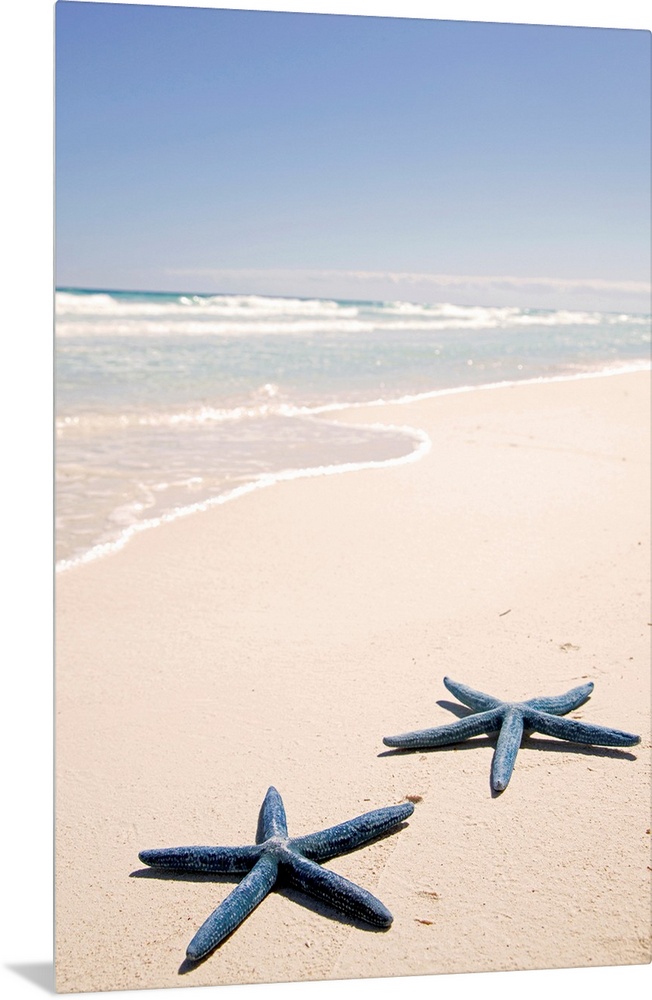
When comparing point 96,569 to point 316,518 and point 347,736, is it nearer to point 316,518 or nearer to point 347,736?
point 316,518

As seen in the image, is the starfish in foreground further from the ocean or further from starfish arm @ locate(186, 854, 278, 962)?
the ocean

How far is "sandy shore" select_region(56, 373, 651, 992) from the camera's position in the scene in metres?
2.01

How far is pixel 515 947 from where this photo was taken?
2.01 meters

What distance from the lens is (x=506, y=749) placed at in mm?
2473

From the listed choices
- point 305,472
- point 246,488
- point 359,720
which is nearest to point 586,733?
point 359,720

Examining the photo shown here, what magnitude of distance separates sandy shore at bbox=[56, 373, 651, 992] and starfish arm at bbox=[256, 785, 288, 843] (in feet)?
0.27

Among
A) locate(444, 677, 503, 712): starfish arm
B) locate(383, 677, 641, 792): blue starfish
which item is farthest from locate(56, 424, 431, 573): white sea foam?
locate(383, 677, 641, 792): blue starfish

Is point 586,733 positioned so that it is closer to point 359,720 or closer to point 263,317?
point 359,720

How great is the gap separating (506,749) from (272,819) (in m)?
0.67

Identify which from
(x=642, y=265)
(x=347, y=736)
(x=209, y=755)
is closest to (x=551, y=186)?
(x=642, y=265)

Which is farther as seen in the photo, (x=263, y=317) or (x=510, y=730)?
(x=263, y=317)

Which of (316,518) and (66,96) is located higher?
(66,96)

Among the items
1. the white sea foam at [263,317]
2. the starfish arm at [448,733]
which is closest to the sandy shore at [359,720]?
the starfish arm at [448,733]

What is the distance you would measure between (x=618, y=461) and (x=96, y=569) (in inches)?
143
